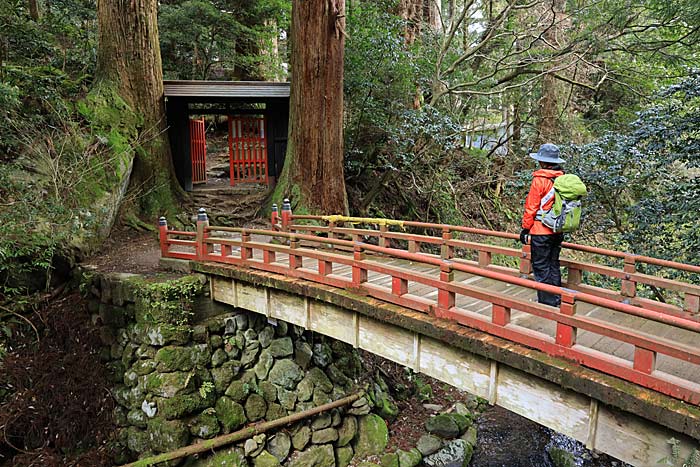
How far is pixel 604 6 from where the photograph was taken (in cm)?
1087

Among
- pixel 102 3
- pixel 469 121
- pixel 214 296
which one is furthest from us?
pixel 469 121

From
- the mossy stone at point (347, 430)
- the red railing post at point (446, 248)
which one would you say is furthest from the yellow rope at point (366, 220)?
the mossy stone at point (347, 430)

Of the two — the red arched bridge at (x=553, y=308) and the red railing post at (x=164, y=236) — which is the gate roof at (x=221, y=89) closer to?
the red railing post at (x=164, y=236)

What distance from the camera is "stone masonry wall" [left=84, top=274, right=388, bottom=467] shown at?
6.88 m

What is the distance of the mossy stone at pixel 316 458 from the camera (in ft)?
23.3

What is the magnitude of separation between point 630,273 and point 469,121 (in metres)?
12.1

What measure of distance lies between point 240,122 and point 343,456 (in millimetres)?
8902

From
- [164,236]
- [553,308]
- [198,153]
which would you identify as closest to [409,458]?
[553,308]

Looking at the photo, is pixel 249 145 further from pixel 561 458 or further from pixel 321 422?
pixel 561 458

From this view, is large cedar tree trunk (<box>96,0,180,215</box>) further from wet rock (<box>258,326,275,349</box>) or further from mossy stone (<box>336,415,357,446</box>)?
mossy stone (<box>336,415,357,446</box>)

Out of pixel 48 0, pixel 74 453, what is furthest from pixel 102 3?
pixel 74 453

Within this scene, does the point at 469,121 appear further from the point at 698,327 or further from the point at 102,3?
the point at 698,327

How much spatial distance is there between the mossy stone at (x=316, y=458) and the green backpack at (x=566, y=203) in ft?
16.3

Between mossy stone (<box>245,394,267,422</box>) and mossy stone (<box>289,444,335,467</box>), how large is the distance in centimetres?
87
